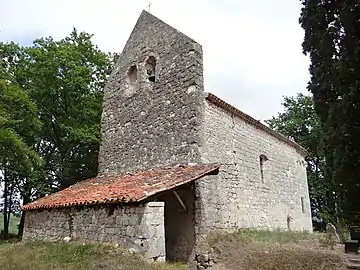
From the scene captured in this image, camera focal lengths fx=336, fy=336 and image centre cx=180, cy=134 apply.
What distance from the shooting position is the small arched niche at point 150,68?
44.1ft

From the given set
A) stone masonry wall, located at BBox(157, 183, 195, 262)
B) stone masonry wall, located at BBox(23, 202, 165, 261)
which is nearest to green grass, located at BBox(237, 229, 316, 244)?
stone masonry wall, located at BBox(157, 183, 195, 262)

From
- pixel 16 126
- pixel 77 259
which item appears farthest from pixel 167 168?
pixel 16 126

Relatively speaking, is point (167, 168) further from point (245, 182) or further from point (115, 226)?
point (245, 182)

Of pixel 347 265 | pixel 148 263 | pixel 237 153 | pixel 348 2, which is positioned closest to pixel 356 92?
pixel 348 2

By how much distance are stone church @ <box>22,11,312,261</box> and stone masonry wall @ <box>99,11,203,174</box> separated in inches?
1.6

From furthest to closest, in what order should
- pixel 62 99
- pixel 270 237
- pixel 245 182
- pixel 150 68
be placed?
pixel 62 99 → pixel 150 68 → pixel 245 182 → pixel 270 237

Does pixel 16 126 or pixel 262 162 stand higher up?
pixel 16 126

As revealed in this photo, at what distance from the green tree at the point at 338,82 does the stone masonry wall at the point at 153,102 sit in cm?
368

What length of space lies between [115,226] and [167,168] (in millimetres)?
2984

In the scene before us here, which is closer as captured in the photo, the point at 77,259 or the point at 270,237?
the point at 77,259

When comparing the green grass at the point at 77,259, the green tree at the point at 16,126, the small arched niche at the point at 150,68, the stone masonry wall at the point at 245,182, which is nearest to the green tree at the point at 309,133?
the stone masonry wall at the point at 245,182

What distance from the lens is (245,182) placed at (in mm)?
12633

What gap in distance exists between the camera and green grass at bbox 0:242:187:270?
6645mm

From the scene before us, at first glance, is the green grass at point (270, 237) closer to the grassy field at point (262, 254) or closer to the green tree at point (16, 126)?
the grassy field at point (262, 254)
